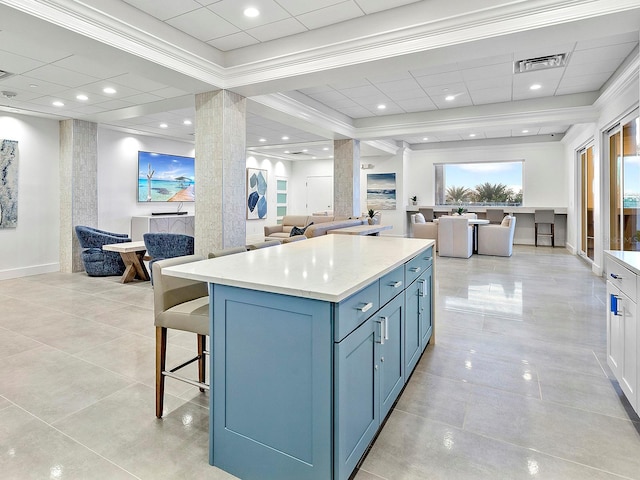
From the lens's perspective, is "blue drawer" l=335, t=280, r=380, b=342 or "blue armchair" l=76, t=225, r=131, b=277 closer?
"blue drawer" l=335, t=280, r=380, b=342

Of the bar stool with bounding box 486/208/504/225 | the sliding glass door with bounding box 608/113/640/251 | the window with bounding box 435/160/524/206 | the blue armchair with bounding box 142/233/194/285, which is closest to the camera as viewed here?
the sliding glass door with bounding box 608/113/640/251

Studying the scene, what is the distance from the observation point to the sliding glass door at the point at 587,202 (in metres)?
7.11

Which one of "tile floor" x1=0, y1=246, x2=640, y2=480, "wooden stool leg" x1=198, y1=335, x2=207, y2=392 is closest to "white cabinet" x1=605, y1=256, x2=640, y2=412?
"tile floor" x1=0, y1=246, x2=640, y2=480

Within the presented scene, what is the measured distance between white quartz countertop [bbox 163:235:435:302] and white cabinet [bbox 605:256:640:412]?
1.16 metres

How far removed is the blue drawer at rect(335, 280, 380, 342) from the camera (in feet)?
4.69

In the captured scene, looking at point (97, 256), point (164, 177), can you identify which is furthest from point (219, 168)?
point (164, 177)

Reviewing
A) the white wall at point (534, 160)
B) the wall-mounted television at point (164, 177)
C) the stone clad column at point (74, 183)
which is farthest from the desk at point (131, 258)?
the white wall at point (534, 160)

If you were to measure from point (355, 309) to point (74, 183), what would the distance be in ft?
22.4

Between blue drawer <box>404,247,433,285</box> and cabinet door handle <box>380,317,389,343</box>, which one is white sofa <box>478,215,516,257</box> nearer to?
blue drawer <box>404,247,433,285</box>

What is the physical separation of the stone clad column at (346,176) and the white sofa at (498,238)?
294cm

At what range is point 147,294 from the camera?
5.11 meters

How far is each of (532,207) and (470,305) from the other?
7120 mm

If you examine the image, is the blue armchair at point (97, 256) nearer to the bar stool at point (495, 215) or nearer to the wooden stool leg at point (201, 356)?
the wooden stool leg at point (201, 356)

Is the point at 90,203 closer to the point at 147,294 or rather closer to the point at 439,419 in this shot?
the point at 147,294
